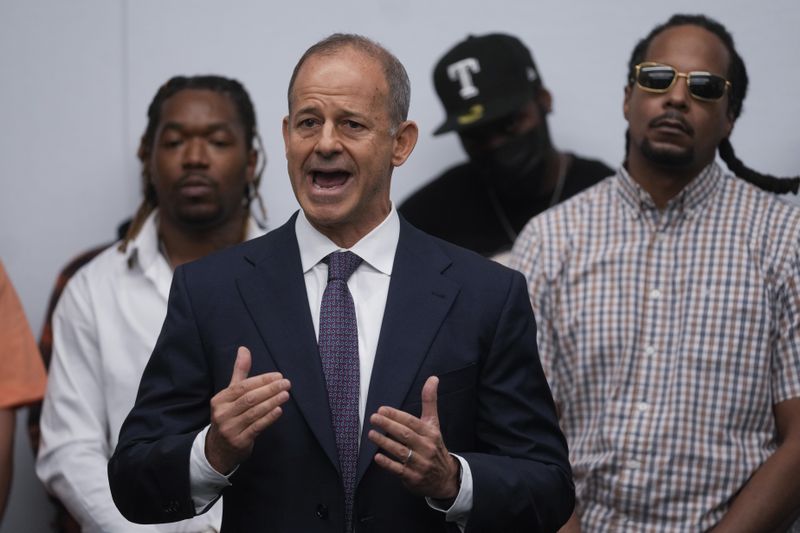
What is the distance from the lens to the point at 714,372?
3.36 meters

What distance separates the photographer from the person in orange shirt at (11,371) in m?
3.58

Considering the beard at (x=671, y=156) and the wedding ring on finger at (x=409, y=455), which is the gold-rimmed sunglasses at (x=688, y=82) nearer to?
the beard at (x=671, y=156)

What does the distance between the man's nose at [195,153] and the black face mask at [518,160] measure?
3.17 feet

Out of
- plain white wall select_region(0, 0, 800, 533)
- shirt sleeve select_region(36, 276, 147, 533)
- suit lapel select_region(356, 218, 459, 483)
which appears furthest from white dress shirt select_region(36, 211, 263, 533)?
suit lapel select_region(356, 218, 459, 483)

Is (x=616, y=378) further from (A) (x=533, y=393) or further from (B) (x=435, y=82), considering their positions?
(B) (x=435, y=82)

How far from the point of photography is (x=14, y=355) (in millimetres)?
3627

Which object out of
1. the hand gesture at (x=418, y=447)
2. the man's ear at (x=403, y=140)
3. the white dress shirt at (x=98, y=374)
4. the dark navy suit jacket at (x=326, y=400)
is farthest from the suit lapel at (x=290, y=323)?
the white dress shirt at (x=98, y=374)

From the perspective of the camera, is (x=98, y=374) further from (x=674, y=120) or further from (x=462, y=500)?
(x=674, y=120)

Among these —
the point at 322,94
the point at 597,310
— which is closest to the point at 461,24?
the point at 597,310

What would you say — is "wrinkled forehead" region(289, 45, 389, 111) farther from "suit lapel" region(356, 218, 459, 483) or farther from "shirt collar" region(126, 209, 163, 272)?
"shirt collar" region(126, 209, 163, 272)

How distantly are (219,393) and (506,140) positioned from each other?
2.16 meters

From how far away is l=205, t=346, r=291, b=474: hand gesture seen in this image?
220cm

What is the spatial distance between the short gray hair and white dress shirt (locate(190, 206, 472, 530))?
8.6 inches

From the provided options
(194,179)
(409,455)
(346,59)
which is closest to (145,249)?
(194,179)
